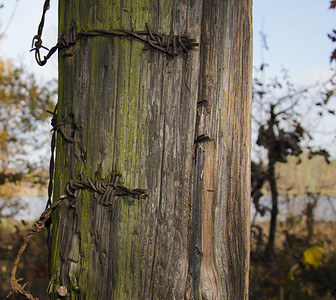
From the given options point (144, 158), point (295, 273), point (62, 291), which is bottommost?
point (295, 273)

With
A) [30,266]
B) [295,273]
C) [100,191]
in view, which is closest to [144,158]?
[100,191]

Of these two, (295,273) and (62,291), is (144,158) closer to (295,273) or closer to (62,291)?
(62,291)

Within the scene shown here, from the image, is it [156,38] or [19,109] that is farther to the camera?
[19,109]

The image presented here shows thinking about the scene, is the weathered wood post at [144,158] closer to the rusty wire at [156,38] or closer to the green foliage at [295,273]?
the rusty wire at [156,38]

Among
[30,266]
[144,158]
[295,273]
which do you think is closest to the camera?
[144,158]

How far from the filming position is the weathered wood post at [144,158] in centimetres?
121

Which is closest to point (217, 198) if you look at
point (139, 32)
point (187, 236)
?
point (187, 236)

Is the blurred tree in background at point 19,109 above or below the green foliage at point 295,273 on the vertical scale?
above

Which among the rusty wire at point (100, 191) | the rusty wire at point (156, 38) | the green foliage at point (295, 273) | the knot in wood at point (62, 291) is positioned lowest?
the green foliage at point (295, 273)

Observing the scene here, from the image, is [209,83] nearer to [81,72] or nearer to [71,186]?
[81,72]

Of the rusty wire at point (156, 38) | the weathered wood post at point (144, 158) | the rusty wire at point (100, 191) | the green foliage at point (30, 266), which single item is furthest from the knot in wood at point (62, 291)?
the green foliage at point (30, 266)

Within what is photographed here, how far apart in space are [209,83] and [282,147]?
366 cm

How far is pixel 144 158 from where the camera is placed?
1.21m

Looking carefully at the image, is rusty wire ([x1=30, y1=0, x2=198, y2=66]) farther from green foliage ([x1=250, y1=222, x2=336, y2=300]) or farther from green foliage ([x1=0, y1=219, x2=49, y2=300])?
green foliage ([x1=250, y1=222, x2=336, y2=300])
